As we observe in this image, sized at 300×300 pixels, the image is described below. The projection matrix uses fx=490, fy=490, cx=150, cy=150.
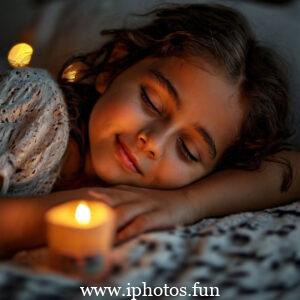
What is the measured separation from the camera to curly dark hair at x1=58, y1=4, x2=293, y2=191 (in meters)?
1.11

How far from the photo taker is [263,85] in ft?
3.86

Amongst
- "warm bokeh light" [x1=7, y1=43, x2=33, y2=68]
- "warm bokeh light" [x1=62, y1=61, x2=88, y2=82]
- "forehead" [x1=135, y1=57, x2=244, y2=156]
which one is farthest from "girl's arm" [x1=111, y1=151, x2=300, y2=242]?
"warm bokeh light" [x1=7, y1=43, x2=33, y2=68]

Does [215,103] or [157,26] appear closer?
[215,103]

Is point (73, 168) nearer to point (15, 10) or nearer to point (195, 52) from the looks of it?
point (195, 52)

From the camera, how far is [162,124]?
3.25ft

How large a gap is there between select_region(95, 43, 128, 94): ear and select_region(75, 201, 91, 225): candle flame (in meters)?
0.66

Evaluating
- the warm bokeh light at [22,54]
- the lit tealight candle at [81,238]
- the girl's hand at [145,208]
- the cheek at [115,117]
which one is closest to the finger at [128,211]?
the girl's hand at [145,208]

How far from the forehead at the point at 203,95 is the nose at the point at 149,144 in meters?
0.07

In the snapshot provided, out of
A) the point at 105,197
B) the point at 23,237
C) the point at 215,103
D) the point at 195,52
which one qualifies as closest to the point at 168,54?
the point at 195,52

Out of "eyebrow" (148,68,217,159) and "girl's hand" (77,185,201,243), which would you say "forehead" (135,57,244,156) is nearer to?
"eyebrow" (148,68,217,159)

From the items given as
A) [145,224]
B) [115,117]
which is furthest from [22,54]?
[145,224]

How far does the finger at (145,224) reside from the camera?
2.33ft

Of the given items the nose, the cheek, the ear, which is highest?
the ear

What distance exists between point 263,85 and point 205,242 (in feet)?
1.95
